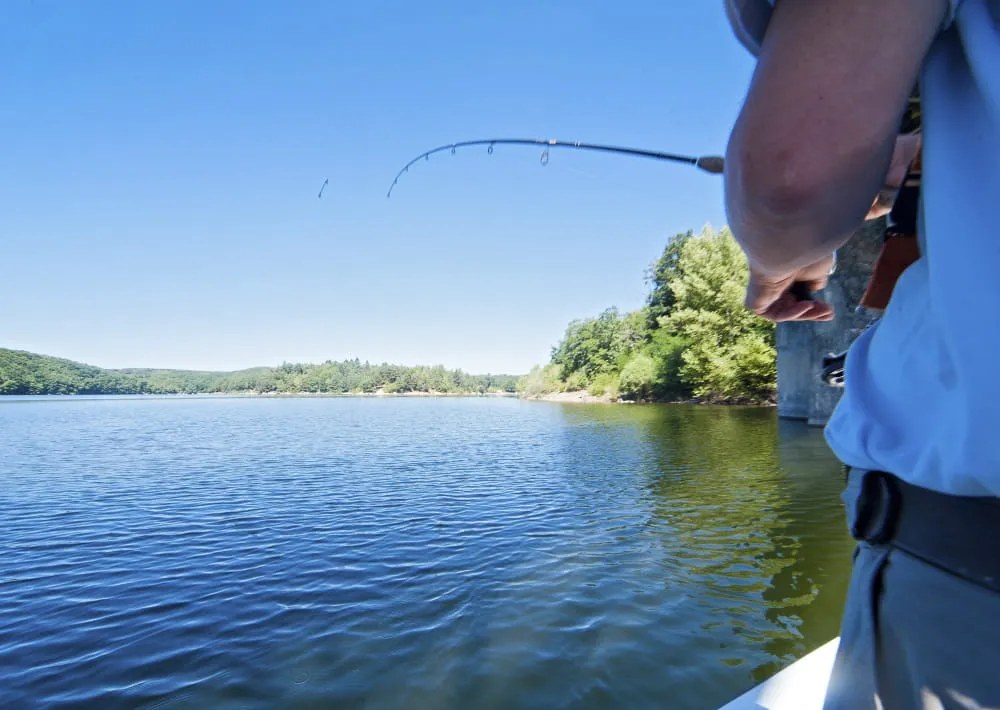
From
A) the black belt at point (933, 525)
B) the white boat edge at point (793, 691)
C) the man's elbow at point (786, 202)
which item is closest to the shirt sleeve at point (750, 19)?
the man's elbow at point (786, 202)

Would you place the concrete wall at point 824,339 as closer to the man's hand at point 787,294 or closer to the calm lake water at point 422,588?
the calm lake water at point 422,588

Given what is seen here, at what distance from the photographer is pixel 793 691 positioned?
2.32m

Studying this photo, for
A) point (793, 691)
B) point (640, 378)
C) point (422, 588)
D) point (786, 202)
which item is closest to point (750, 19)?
point (786, 202)

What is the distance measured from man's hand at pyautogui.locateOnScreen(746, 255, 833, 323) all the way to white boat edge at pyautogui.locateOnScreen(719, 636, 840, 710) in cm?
164

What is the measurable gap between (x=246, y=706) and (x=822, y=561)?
667 centimetres

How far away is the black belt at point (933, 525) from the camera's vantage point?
0.81 meters

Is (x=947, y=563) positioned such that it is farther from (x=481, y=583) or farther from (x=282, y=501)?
(x=282, y=501)

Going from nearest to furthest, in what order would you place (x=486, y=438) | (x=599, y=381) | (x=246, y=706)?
(x=246, y=706) < (x=486, y=438) < (x=599, y=381)

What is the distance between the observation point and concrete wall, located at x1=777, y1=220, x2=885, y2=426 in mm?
18856

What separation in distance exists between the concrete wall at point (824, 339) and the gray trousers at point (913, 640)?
1595cm

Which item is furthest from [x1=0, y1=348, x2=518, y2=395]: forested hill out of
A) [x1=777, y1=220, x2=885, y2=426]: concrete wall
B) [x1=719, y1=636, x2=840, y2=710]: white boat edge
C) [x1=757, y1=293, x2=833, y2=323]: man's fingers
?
[x1=757, y1=293, x2=833, y2=323]: man's fingers

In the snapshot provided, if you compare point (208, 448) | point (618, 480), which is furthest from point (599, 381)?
point (618, 480)

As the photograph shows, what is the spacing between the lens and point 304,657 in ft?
16.5

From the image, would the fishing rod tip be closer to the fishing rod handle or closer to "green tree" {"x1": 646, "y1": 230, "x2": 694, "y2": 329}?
the fishing rod handle
